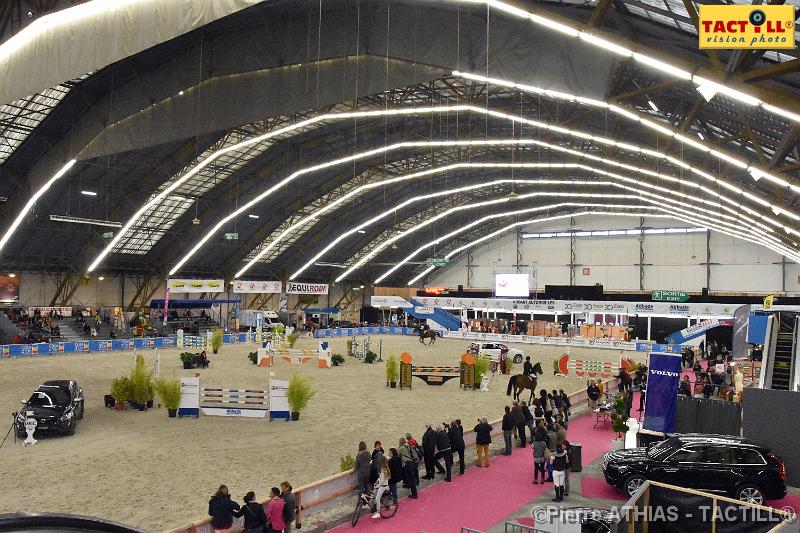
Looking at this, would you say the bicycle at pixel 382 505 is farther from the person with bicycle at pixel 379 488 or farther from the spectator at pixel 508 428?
the spectator at pixel 508 428

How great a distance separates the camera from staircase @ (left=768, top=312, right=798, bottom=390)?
17.0 metres

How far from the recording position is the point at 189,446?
14.5 m

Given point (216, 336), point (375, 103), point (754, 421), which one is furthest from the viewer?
point (216, 336)

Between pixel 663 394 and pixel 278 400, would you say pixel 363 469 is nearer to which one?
pixel 278 400

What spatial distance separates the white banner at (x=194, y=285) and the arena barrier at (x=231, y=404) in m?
27.6

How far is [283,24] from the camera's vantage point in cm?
1897

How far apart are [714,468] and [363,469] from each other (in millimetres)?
6762

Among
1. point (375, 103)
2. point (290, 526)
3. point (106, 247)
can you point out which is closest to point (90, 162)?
point (106, 247)

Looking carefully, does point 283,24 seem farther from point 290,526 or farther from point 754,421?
point 754,421

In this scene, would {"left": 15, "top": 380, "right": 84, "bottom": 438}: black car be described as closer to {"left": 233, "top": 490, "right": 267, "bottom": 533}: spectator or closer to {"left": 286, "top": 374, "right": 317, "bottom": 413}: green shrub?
{"left": 286, "top": 374, "right": 317, "bottom": 413}: green shrub

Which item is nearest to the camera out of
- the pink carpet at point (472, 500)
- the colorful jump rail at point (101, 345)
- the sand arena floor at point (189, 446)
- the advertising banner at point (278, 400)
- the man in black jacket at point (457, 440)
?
the pink carpet at point (472, 500)

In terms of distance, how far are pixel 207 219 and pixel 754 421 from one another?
39245 mm

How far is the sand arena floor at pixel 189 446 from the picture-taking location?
10.6m

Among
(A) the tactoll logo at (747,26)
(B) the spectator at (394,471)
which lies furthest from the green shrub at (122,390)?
(A) the tactoll logo at (747,26)
